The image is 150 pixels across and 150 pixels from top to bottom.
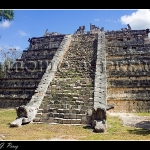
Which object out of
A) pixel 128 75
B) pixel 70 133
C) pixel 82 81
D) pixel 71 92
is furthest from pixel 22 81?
pixel 70 133

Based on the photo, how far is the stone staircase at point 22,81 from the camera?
1306 centimetres

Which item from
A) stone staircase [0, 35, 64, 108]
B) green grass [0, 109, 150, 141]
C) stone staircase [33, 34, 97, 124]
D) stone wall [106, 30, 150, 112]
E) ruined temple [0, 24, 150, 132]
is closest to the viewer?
green grass [0, 109, 150, 141]

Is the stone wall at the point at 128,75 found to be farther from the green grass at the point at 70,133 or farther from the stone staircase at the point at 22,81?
the stone staircase at the point at 22,81

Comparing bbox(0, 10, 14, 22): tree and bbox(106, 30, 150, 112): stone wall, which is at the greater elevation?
bbox(0, 10, 14, 22): tree

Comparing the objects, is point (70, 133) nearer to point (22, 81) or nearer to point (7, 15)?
point (22, 81)

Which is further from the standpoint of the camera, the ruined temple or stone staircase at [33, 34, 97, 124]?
the ruined temple

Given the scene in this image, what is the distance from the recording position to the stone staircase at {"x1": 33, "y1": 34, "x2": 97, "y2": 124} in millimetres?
8712

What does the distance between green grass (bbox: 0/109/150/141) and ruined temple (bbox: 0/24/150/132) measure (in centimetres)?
46

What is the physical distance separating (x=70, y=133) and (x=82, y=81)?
474cm

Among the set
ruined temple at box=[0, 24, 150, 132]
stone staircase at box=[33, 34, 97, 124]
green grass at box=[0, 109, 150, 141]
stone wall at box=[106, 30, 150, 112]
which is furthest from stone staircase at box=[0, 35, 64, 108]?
green grass at box=[0, 109, 150, 141]

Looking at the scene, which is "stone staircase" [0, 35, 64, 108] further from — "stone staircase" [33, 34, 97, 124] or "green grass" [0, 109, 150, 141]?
"green grass" [0, 109, 150, 141]

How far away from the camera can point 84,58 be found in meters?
14.3

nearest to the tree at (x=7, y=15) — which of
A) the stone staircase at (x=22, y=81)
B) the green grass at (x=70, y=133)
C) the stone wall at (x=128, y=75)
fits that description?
the stone staircase at (x=22, y=81)
